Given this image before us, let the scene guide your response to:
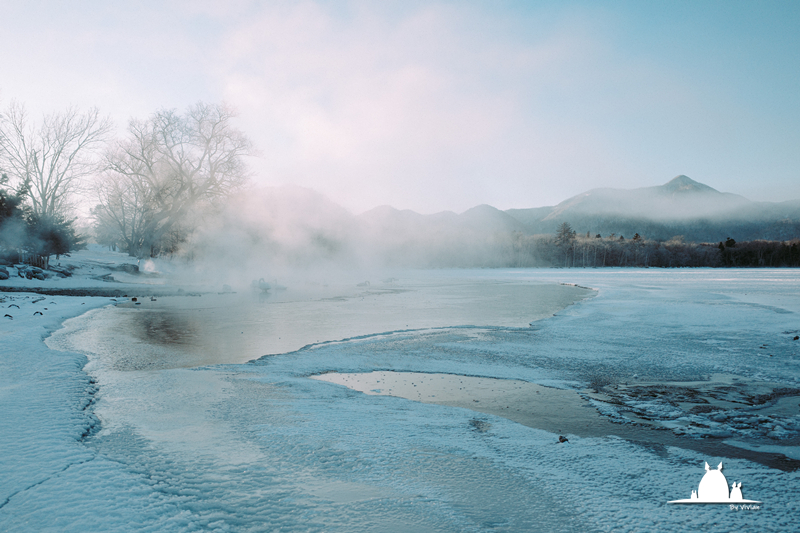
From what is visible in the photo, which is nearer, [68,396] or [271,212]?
[68,396]

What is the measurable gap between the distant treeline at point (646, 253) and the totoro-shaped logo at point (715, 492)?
9543 centimetres

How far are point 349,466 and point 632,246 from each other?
11099 cm

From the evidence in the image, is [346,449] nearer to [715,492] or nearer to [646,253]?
[715,492]

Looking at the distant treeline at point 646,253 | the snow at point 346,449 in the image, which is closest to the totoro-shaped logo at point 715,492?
the snow at point 346,449

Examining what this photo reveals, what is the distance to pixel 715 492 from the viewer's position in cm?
302

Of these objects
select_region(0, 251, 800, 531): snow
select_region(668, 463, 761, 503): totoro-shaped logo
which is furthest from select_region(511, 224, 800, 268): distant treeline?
select_region(668, 463, 761, 503): totoro-shaped logo

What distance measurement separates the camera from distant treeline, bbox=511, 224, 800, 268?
287 ft

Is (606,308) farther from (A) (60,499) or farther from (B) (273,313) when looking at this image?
(A) (60,499)

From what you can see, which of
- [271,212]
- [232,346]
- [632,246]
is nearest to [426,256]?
[632,246]

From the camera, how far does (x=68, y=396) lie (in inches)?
193

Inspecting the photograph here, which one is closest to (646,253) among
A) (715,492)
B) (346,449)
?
(715,492)

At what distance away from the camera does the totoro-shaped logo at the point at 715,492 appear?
2.95 meters

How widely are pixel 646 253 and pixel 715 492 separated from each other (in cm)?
10717

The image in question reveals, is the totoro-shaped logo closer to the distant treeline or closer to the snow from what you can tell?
the snow
